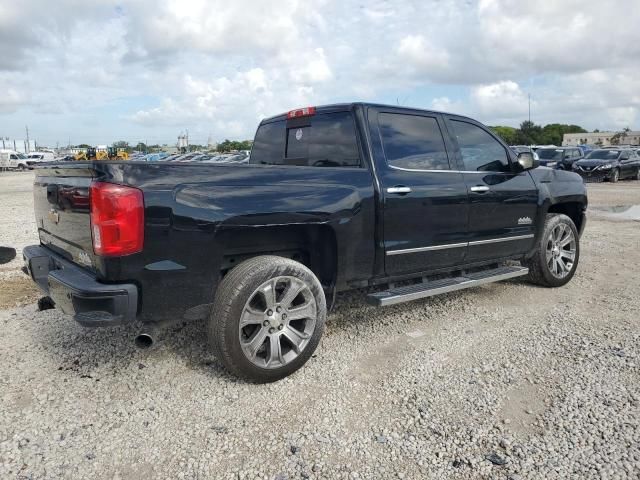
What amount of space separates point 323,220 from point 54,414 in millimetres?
2066

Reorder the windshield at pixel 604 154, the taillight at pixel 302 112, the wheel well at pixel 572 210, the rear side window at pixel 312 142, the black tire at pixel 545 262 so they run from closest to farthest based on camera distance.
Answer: the rear side window at pixel 312 142 → the taillight at pixel 302 112 → the black tire at pixel 545 262 → the wheel well at pixel 572 210 → the windshield at pixel 604 154

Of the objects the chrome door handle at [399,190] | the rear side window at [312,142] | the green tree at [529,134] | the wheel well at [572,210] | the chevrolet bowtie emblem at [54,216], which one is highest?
the green tree at [529,134]

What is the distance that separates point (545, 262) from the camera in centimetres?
542

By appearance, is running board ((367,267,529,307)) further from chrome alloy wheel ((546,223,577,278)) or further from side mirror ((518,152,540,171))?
side mirror ((518,152,540,171))

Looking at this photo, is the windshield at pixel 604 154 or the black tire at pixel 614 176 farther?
the windshield at pixel 604 154

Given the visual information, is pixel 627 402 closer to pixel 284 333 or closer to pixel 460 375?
pixel 460 375

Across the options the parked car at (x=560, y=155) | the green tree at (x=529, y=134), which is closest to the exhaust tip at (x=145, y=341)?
the parked car at (x=560, y=155)

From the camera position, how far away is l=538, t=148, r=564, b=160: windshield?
24889 millimetres

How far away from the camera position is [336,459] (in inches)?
101

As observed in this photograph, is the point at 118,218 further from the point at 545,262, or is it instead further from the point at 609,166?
the point at 609,166

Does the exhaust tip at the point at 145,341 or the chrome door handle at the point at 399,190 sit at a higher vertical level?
the chrome door handle at the point at 399,190

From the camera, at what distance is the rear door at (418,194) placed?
3.92 meters

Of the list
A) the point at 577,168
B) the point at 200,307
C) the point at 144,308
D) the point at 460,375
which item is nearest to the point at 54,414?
the point at 144,308

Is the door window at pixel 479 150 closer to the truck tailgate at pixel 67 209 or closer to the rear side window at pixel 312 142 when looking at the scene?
the rear side window at pixel 312 142
